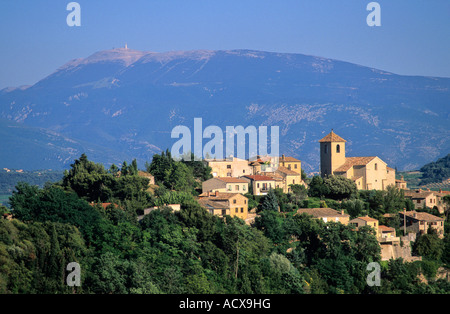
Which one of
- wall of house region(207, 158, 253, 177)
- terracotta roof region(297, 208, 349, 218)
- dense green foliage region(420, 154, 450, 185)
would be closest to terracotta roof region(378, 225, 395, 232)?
terracotta roof region(297, 208, 349, 218)

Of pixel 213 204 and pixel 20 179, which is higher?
pixel 20 179

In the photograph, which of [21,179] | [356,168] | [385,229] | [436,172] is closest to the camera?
[385,229]

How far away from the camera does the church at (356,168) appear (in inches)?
2361

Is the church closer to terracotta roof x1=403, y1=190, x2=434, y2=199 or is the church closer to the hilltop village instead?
the hilltop village

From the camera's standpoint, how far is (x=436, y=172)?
451 feet

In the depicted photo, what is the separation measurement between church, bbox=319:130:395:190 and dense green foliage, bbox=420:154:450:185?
64.5 metres

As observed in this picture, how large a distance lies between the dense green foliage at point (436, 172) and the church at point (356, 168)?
212 feet

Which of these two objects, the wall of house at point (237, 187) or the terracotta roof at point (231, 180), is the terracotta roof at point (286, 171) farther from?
the wall of house at point (237, 187)

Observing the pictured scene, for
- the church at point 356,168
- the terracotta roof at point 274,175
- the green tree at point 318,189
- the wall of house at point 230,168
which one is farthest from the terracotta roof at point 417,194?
the wall of house at point 230,168

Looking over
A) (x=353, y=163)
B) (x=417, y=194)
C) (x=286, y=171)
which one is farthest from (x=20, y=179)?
(x=417, y=194)

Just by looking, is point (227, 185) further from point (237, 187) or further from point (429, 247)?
point (429, 247)

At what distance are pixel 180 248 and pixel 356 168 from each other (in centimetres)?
1975

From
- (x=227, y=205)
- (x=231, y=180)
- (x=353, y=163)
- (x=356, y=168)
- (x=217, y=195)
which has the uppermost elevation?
(x=353, y=163)
